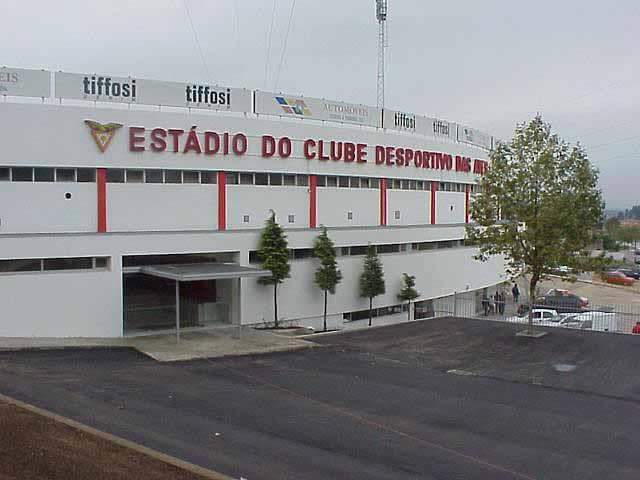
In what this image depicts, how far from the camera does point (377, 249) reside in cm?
3212

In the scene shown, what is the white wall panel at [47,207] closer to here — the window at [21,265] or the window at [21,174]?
the window at [21,174]

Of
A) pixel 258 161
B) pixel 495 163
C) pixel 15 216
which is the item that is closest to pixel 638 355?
pixel 495 163

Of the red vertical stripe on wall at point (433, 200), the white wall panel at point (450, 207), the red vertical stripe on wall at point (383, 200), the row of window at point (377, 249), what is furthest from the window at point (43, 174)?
the white wall panel at point (450, 207)

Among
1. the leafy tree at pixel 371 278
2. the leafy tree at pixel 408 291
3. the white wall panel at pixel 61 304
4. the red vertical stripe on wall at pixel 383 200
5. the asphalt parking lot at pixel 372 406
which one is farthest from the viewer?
the red vertical stripe on wall at pixel 383 200

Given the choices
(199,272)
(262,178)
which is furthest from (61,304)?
(262,178)

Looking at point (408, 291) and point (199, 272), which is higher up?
point (199, 272)

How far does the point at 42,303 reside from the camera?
875 inches

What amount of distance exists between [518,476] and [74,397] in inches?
349

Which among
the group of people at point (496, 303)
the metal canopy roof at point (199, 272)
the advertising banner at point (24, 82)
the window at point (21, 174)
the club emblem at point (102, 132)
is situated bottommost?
the group of people at point (496, 303)

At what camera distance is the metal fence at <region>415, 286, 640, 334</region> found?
29330 millimetres

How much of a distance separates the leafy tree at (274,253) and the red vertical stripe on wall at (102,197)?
5.99 meters

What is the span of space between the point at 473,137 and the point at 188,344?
85.6ft

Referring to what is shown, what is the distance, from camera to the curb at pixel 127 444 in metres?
9.52

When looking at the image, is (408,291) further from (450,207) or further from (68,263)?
(68,263)
